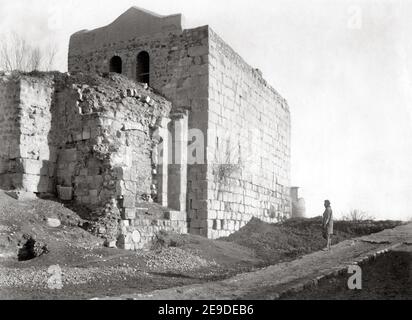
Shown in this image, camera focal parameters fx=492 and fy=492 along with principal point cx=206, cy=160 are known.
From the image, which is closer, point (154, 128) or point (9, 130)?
point (9, 130)

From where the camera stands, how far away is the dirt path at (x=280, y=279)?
21.4ft

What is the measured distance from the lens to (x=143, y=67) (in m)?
16.2

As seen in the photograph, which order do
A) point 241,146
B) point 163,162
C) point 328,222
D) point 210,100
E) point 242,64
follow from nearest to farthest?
point 328,222 → point 163,162 → point 210,100 → point 241,146 → point 242,64

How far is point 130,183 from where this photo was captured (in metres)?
12.1

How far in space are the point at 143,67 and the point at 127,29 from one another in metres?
1.42

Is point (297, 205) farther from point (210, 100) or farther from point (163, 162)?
point (163, 162)

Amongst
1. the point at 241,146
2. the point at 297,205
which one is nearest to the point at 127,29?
the point at 241,146

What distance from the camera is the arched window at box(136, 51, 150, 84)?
16.0m

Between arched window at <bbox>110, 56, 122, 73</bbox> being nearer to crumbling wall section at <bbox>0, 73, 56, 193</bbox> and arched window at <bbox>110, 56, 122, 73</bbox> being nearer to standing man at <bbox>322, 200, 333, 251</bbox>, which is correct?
crumbling wall section at <bbox>0, 73, 56, 193</bbox>

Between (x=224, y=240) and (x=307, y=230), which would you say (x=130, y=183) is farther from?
(x=307, y=230)

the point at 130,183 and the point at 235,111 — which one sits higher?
the point at 235,111

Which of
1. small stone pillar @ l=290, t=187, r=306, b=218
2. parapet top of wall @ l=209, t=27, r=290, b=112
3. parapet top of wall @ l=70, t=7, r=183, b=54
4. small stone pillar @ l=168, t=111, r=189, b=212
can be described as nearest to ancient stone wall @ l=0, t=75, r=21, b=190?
small stone pillar @ l=168, t=111, r=189, b=212
